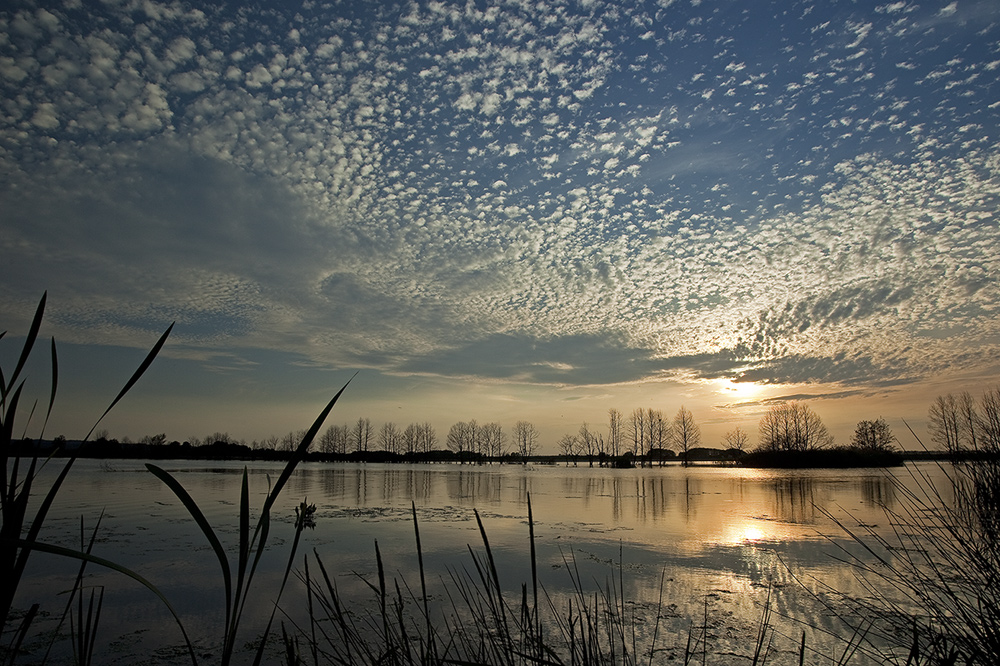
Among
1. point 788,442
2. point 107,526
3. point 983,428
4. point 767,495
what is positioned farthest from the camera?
point 788,442

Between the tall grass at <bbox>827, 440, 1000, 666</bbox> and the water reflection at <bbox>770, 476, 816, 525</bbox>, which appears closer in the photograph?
the tall grass at <bbox>827, 440, 1000, 666</bbox>

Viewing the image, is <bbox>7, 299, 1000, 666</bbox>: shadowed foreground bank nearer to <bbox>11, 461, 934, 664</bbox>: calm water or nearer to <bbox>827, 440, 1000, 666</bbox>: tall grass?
<bbox>827, 440, 1000, 666</bbox>: tall grass

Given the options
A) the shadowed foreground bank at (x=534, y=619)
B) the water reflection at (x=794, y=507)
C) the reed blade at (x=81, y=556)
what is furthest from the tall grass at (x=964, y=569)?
the water reflection at (x=794, y=507)

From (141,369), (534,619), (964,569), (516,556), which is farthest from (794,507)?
(141,369)

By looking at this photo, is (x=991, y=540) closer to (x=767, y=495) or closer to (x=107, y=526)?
(x=107, y=526)

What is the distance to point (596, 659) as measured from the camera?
243 cm

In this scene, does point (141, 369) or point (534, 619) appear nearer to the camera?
point (141, 369)

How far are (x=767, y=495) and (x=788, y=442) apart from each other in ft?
227

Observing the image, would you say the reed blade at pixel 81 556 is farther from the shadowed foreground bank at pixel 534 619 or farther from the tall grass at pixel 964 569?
the tall grass at pixel 964 569

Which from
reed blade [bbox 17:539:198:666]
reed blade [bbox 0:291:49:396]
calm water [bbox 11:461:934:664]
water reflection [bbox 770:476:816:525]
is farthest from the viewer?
water reflection [bbox 770:476:816:525]

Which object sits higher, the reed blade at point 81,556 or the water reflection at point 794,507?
the reed blade at point 81,556

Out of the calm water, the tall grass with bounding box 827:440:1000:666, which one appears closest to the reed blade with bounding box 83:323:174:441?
the calm water

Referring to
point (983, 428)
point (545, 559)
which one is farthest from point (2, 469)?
point (545, 559)

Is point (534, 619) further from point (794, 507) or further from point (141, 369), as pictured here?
point (794, 507)
